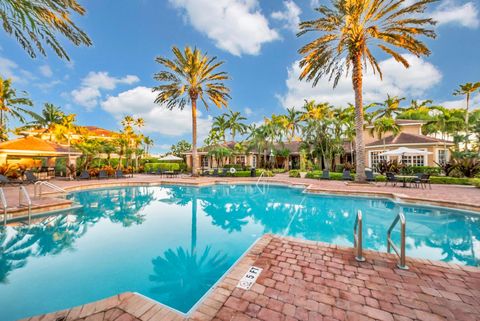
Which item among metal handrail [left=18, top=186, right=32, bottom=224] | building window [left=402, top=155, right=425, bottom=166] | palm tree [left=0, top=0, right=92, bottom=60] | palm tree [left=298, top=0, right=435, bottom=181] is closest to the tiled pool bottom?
metal handrail [left=18, top=186, right=32, bottom=224]

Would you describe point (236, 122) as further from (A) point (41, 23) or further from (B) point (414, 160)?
(A) point (41, 23)

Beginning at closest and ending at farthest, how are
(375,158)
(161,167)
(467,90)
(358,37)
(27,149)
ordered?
1. (358,37)
2. (27,149)
3. (467,90)
4. (375,158)
5. (161,167)

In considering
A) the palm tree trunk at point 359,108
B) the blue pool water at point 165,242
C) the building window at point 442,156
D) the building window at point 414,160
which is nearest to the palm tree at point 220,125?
the palm tree trunk at point 359,108

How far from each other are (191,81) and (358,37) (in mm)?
14654

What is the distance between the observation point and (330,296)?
2.86 meters

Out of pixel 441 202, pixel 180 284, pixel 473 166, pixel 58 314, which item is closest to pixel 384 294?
pixel 180 284

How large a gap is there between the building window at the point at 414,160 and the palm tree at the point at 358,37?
11149 millimetres

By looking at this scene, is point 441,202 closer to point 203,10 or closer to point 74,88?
point 203,10

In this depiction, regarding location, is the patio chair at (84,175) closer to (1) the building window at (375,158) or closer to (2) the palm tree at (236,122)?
(2) the palm tree at (236,122)

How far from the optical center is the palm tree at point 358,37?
41.4ft

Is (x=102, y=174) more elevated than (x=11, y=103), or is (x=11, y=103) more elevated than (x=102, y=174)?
(x=11, y=103)

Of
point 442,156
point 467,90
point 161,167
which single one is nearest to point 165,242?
point 161,167

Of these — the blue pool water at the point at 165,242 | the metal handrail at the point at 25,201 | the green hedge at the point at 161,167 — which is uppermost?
the green hedge at the point at 161,167

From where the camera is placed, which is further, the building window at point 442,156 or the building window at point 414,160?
the building window at point 414,160
